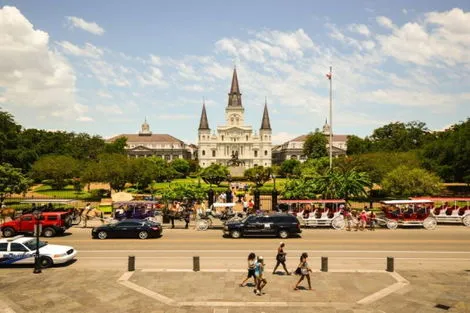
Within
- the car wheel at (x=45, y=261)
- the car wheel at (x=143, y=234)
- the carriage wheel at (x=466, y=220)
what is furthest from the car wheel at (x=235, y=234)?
the carriage wheel at (x=466, y=220)

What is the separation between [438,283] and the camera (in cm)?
1412

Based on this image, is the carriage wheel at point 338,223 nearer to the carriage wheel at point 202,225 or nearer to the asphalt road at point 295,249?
the asphalt road at point 295,249

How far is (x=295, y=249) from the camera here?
20031 mm

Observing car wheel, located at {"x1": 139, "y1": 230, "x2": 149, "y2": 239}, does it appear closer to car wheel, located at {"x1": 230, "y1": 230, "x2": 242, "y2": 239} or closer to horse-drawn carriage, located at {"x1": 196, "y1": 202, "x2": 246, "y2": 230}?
horse-drawn carriage, located at {"x1": 196, "y1": 202, "x2": 246, "y2": 230}

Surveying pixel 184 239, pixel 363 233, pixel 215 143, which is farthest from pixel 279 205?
pixel 215 143

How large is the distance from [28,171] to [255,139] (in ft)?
384

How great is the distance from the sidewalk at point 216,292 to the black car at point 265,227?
7.20 meters

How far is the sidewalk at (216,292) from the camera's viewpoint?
1185 cm

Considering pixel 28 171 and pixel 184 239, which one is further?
pixel 28 171

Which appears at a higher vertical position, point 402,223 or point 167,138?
point 167,138

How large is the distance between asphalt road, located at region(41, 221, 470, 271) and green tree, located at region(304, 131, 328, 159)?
80.0 m

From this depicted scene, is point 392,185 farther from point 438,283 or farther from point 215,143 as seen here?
point 215,143

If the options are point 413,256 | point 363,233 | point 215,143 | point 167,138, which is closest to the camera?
point 413,256

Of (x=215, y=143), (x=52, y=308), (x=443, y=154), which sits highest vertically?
(x=215, y=143)
